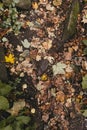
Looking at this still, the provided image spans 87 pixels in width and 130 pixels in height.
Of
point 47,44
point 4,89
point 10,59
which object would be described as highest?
point 47,44

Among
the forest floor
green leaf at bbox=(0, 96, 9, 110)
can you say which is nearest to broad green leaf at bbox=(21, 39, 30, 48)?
the forest floor

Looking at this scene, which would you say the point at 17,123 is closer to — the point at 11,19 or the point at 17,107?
the point at 17,107

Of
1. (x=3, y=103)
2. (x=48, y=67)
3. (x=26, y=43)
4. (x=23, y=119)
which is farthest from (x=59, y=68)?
(x=3, y=103)

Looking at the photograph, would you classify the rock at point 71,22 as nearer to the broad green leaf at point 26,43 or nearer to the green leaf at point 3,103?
the broad green leaf at point 26,43

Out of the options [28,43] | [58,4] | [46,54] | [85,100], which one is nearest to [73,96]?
[85,100]

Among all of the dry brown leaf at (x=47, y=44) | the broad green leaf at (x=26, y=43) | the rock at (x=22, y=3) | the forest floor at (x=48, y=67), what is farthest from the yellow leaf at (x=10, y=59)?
the rock at (x=22, y=3)

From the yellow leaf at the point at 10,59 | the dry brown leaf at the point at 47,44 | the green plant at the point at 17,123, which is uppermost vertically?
the dry brown leaf at the point at 47,44
